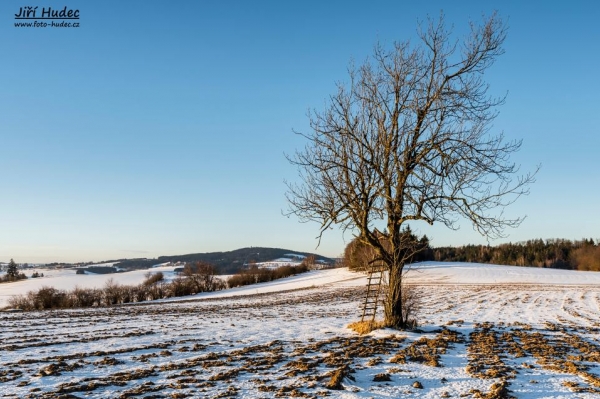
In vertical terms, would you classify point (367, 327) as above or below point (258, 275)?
above

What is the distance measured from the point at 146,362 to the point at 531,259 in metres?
148

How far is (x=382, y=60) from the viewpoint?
13.3 m

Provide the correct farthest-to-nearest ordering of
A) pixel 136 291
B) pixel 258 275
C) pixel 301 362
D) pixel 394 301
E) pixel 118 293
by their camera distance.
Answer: pixel 258 275
pixel 136 291
pixel 118 293
pixel 394 301
pixel 301 362

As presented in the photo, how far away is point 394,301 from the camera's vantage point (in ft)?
43.0

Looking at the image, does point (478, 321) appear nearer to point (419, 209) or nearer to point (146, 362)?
point (419, 209)

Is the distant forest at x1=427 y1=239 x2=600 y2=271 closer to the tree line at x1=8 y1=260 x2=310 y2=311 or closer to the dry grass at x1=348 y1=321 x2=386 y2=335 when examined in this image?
the tree line at x1=8 y1=260 x2=310 y2=311

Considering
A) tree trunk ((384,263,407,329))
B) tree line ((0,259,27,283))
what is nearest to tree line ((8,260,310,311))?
tree trunk ((384,263,407,329))

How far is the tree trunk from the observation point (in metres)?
13.1

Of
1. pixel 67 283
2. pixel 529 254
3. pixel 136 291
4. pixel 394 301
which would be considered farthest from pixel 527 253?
pixel 394 301

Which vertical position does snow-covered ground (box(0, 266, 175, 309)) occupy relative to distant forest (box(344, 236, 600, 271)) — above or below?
below

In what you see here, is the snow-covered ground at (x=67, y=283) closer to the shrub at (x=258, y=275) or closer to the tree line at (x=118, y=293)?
the tree line at (x=118, y=293)

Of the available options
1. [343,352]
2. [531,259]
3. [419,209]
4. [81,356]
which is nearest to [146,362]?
[81,356]

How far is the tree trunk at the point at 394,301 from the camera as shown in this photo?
43.1 feet

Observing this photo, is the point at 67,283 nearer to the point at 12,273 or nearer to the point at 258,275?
the point at 258,275
